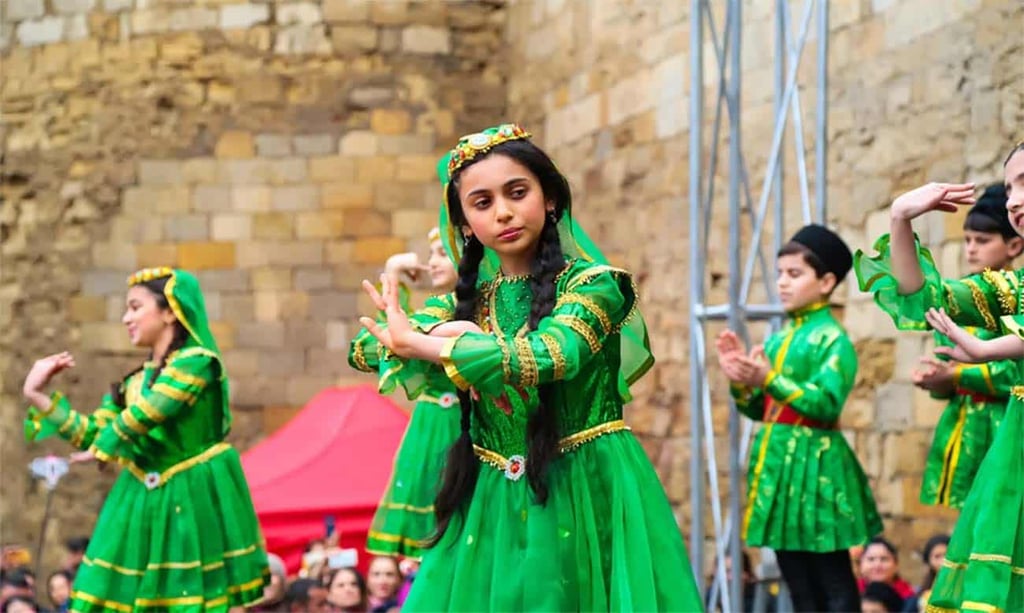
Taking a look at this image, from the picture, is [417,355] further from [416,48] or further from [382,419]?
[416,48]

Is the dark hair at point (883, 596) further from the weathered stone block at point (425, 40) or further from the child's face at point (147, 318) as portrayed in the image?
the weathered stone block at point (425, 40)

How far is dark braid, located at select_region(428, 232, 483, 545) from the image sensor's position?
442cm

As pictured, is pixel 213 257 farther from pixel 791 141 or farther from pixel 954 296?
pixel 954 296

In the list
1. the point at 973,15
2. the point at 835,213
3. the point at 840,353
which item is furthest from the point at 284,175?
the point at 840,353

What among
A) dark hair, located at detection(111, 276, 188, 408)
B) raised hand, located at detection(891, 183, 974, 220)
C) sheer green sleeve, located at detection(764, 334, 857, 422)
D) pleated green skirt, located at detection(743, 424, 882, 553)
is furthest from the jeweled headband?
dark hair, located at detection(111, 276, 188, 408)

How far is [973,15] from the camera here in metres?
8.35

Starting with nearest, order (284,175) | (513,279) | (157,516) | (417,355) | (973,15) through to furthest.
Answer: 1. (417,355)
2. (513,279)
3. (157,516)
4. (973,15)
5. (284,175)

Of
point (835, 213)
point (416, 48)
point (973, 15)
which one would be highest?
point (416, 48)

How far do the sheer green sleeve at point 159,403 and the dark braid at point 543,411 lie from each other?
286 cm

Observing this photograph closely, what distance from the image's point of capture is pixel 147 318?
718 cm

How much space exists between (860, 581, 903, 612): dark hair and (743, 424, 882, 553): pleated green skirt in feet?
2.97

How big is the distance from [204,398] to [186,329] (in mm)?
300

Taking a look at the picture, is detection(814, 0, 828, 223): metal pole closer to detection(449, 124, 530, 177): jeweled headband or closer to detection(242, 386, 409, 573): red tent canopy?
detection(449, 124, 530, 177): jeweled headband

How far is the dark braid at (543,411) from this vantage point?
14.1 feet
